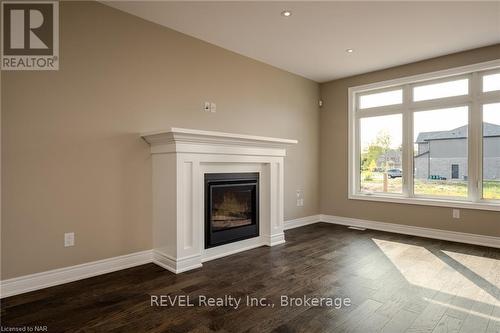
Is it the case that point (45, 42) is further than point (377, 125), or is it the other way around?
point (377, 125)

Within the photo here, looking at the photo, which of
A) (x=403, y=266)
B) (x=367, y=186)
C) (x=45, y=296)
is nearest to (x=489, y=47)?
(x=367, y=186)

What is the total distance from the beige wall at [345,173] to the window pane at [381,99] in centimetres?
27

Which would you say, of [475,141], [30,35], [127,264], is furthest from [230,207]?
[475,141]

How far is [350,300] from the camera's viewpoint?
2371 mm

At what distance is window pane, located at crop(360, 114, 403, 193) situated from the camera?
4.95 metres

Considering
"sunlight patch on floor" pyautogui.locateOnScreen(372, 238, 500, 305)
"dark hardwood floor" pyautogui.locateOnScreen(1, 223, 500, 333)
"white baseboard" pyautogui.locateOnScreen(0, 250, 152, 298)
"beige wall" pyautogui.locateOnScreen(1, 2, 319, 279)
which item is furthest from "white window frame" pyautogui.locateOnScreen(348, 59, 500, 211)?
"white baseboard" pyautogui.locateOnScreen(0, 250, 152, 298)

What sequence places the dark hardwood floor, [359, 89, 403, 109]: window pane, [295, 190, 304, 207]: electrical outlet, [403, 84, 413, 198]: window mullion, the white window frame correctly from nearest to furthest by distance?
the dark hardwood floor → the white window frame → [403, 84, 413, 198]: window mullion → [359, 89, 403, 109]: window pane → [295, 190, 304, 207]: electrical outlet

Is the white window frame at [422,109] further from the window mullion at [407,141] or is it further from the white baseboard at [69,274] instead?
the white baseboard at [69,274]

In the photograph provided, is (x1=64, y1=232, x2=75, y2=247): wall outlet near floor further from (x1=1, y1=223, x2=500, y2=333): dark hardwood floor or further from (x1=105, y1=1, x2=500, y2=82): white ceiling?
(x1=105, y1=1, x2=500, y2=82): white ceiling

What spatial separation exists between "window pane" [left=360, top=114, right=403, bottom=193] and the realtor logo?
4.66 meters

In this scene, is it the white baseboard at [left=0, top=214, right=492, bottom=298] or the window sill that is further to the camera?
the window sill

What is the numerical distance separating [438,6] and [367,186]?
121 inches

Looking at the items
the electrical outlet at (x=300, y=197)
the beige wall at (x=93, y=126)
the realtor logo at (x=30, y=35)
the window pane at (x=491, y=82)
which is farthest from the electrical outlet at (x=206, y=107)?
the window pane at (x=491, y=82)

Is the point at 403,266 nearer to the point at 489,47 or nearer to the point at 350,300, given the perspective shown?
the point at 350,300
